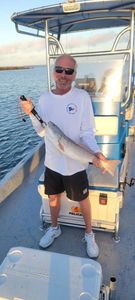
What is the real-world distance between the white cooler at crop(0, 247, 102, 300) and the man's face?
1488 mm

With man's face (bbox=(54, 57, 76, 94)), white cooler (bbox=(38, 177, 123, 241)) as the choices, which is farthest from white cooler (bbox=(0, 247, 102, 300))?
man's face (bbox=(54, 57, 76, 94))

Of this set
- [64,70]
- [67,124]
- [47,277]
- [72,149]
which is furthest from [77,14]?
[47,277]

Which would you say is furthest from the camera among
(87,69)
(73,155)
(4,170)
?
(4,170)

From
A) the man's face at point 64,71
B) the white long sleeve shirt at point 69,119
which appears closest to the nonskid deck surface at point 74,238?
the white long sleeve shirt at point 69,119

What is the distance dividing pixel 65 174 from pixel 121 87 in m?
1.58

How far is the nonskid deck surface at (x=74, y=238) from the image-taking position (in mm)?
2650

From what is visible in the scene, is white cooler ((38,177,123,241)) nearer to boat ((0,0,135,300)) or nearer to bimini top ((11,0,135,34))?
boat ((0,0,135,300))

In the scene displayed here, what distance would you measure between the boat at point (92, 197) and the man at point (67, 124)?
270 millimetres

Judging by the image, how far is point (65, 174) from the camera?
261 centimetres

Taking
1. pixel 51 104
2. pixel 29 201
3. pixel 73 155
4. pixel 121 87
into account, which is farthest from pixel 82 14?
pixel 29 201

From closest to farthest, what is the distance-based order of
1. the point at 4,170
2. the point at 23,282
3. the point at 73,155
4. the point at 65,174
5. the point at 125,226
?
the point at 23,282, the point at 73,155, the point at 65,174, the point at 125,226, the point at 4,170

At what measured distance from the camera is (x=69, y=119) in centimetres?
247

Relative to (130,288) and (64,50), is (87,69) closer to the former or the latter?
(64,50)

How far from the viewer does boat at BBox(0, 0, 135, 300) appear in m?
1.94
